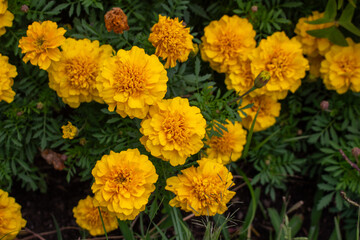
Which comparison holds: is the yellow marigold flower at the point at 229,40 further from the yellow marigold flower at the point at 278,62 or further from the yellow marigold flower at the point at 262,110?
the yellow marigold flower at the point at 262,110

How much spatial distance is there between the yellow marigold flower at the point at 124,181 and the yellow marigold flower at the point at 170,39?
1.34 feet

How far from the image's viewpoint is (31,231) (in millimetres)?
2102

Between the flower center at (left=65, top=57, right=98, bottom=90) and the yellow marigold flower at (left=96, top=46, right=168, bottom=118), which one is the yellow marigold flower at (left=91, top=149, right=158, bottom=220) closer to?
the yellow marigold flower at (left=96, top=46, right=168, bottom=118)

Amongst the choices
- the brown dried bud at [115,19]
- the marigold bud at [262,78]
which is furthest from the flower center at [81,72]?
the marigold bud at [262,78]

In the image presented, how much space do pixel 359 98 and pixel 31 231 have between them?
6.53ft

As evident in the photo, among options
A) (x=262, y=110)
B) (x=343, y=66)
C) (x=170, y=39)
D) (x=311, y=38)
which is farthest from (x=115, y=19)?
(x=343, y=66)

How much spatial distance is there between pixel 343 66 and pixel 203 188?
1.07 m

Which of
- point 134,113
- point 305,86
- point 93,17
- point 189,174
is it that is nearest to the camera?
point 134,113

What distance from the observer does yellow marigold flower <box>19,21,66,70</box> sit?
4.86 ft

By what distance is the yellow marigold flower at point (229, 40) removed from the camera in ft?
5.97

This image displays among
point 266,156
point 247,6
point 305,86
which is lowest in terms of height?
point 266,156

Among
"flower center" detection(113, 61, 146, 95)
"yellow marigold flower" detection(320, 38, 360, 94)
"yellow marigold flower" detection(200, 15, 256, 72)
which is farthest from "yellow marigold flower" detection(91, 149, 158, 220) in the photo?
"yellow marigold flower" detection(320, 38, 360, 94)

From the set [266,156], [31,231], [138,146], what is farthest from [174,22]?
[31,231]

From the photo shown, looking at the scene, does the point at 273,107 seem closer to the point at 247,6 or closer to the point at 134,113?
the point at 247,6
